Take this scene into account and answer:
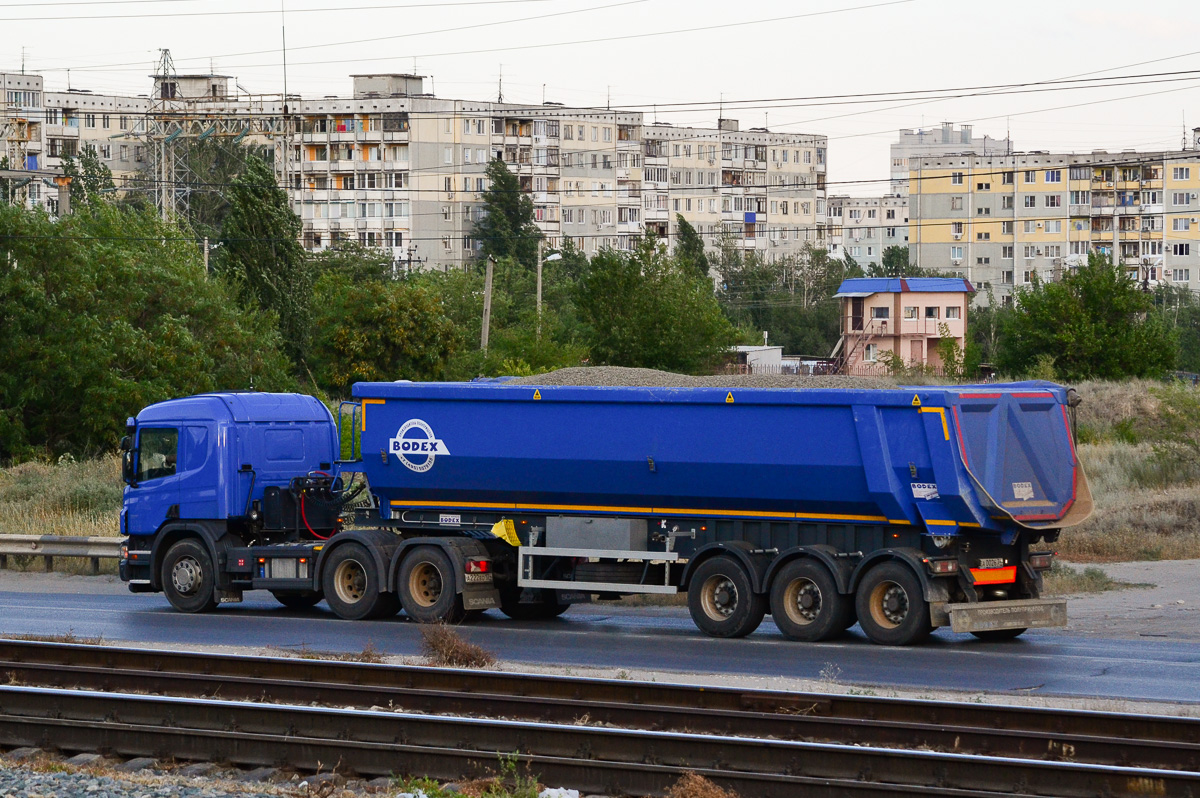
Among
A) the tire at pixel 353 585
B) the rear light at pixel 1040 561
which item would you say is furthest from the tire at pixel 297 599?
the rear light at pixel 1040 561

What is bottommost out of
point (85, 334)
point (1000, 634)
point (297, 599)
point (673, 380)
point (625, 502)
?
point (297, 599)

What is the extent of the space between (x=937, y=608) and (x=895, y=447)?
1.75m

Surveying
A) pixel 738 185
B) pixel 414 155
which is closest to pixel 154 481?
pixel 414 155

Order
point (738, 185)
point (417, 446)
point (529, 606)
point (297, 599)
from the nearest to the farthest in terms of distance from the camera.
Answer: point (417, 446), point (529, 606), point (297, 599), point (738, 185)

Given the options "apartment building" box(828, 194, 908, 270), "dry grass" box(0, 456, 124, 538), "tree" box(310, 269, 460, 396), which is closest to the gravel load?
"dry grass" box(0, 456, 124, 538)

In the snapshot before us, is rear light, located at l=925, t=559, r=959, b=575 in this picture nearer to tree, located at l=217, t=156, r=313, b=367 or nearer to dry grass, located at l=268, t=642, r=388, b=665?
dry grass, located at l=268, t=642, r=388, b=665

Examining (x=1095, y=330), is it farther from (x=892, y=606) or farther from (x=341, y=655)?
(x=341, y=655)

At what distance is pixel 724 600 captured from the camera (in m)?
17.3

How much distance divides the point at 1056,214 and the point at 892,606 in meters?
122

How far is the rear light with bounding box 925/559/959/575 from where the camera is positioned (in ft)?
52.5

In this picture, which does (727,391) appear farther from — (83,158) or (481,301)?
(83,158)

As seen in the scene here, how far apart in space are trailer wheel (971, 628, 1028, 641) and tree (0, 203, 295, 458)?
31211 millimetres

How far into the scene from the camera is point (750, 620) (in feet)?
55.6

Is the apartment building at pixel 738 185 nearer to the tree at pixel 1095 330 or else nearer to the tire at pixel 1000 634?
the tree at pixel 1095 330
